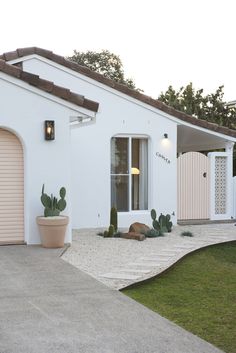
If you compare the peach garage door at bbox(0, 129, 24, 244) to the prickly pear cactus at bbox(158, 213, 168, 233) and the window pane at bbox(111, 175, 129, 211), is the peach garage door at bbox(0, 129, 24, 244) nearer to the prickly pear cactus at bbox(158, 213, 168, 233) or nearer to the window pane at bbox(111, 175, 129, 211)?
the prickly pear cactus at bbox(158, 213, 168, 233)

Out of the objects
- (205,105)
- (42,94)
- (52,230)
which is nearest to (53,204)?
(52,230)

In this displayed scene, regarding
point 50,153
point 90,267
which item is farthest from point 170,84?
point 90,267

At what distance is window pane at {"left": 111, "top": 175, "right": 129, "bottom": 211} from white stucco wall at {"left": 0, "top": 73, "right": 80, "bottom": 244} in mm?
4047

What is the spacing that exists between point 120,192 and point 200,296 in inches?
328

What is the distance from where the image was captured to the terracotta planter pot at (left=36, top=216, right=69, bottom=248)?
1076cm

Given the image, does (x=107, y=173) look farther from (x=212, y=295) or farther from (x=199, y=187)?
(x=212, y=295)

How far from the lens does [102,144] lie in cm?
1500

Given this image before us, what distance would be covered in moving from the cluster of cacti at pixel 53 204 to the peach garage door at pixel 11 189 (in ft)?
2.32

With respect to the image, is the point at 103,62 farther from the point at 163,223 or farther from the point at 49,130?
the point at 49,130

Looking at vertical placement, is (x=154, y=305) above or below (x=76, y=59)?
below

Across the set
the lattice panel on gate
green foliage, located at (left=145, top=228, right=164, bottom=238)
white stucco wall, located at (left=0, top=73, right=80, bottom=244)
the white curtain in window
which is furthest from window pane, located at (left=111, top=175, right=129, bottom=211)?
white stucco wall, located at (left=0, top=73, right=80, bottom=244)

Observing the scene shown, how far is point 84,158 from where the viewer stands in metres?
14.8

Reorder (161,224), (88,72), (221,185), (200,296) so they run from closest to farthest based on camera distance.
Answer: (200,296), (161,224), (88,72), (221,185)

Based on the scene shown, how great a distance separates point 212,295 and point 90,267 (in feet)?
7.92
